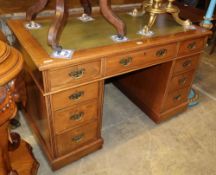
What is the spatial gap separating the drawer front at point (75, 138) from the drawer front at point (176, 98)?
2.21 ft

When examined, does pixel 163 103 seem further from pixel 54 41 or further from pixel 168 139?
pixel 54 41

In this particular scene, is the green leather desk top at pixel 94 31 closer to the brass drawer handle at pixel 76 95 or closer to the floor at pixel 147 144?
the brass drawer handle at pixel 76 95

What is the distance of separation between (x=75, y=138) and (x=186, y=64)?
0.98m

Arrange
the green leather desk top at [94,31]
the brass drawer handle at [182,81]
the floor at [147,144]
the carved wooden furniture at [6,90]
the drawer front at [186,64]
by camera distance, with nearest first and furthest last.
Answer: the carved wooden furniture at [6,90], the green leather desk top at [94,31], the floor at [147,144], the drawer front at [186,64], the brass drawer handle at [182,81]

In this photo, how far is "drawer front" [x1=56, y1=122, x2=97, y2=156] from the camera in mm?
1314

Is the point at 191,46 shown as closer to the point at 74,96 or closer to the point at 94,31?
the point at 94,31

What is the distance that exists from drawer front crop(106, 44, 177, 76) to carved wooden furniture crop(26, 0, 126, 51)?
14 centimetres

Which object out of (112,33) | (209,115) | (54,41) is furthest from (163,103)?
(54,41)

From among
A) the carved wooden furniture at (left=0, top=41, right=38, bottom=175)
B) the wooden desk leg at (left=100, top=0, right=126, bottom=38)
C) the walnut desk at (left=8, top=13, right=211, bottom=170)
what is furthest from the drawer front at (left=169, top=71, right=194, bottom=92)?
the carved wooden furniture at (left=0, top=41, right=38, bottom=175)

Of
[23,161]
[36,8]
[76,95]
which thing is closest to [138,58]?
[76,95]

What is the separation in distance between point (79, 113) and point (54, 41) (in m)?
0.45

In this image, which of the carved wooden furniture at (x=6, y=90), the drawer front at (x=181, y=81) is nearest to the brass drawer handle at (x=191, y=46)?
the drawer front at (x=181, y=81)

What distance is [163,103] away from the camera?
1.73 metres

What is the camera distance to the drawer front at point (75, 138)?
51.7 inches
